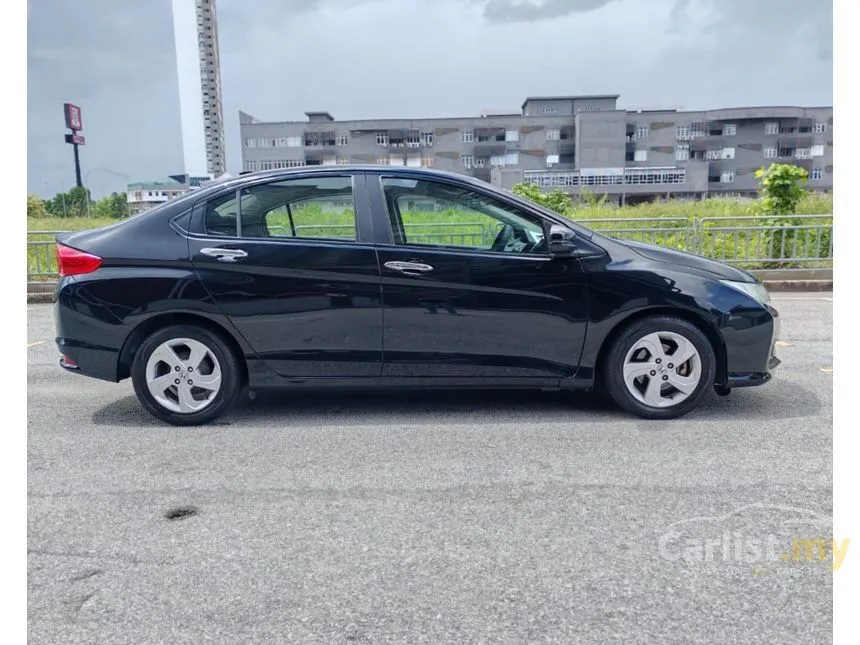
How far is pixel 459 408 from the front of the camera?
5078 millimetres

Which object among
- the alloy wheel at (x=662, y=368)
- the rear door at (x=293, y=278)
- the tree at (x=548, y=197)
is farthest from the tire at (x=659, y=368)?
the tree at (x=548, y=197)

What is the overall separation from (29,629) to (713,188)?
272ft

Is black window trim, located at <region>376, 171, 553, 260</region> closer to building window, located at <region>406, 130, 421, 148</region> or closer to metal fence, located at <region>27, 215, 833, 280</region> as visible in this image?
metal fence, located at <region>27, 215, 833, 280</region>

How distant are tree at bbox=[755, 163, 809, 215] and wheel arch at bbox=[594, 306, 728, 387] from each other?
32.4 feet

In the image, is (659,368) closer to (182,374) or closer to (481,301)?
(481,301)

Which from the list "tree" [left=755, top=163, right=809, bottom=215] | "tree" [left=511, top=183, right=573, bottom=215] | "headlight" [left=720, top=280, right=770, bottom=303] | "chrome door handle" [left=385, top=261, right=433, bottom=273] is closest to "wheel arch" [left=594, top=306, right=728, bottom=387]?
"headlight" [left=720, top=280, right=770, bottom=303]

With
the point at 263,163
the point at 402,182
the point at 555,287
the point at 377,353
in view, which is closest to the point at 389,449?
the point at 377,353

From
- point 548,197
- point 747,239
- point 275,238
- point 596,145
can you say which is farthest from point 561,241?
point 596,145

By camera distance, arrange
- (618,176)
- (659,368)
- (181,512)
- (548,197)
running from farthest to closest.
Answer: (618,176)
(548,197)
(659,368)
(181,512)

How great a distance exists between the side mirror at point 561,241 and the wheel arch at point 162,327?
216cm

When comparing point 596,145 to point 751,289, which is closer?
point 751,289

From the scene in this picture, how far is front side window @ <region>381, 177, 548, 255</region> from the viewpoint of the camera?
4.69 metres

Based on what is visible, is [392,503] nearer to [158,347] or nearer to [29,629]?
[29,629]

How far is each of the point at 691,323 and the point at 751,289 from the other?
50 cm
